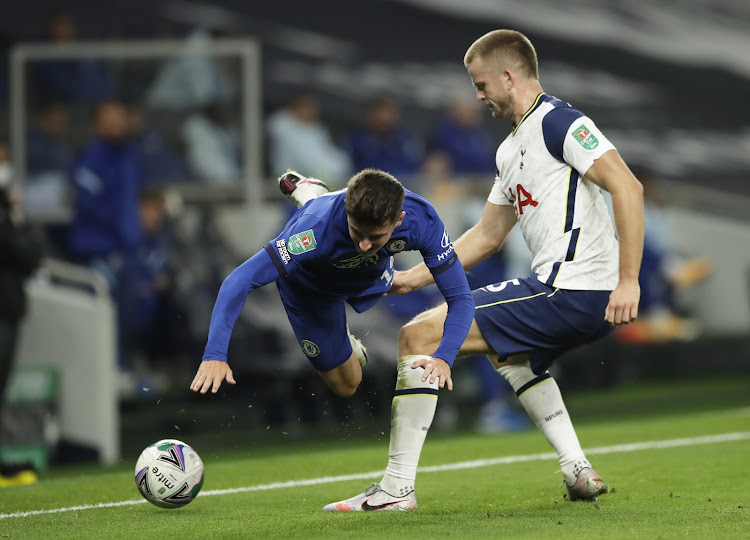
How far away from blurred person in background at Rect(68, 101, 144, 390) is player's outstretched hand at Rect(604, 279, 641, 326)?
6469 millimetres

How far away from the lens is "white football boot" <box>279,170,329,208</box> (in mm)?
6184

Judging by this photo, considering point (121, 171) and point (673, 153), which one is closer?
point (121, 171)

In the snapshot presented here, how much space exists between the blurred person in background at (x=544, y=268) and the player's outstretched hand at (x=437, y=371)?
0.31 meters

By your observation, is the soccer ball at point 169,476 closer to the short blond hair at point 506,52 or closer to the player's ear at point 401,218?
the player's ear at point 401,218

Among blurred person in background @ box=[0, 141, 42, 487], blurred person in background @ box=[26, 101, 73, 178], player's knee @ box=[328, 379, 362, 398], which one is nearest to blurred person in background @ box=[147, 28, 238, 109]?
blurred person in background @ box=[26, 101, 73, 178]

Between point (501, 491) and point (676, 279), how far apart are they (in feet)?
30.5

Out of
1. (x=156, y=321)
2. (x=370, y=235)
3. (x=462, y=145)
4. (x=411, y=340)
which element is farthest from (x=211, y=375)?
(x=462, y=145)

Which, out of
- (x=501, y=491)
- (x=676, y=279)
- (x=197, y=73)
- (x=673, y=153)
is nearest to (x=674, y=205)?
(x=676, y=279)

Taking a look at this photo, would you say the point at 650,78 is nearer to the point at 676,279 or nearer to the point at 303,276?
the point at 676,279

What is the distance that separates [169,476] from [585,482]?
1.93m

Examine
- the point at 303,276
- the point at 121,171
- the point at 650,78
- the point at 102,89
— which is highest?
the point at 650,78

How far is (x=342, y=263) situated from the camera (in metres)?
5.26

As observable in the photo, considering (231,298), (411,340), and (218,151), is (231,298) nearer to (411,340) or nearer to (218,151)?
(411,340)

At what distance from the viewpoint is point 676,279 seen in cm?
1488
